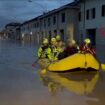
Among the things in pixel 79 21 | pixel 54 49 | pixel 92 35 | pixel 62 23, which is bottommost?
pixel 92 35

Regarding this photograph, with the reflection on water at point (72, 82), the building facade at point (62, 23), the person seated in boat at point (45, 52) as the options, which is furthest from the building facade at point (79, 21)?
the reflection on water at point (72, 82)

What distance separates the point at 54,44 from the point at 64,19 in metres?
43.0

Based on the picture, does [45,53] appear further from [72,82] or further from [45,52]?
[72,82]

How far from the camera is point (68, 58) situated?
53.1 feet

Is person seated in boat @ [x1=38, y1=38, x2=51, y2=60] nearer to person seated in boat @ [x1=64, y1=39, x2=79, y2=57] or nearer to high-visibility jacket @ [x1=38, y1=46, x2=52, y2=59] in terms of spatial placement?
high-visibility jacket @ [x1=38, y1=46, x2=52, y2=59]

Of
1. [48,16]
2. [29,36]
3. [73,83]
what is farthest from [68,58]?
[29,36]

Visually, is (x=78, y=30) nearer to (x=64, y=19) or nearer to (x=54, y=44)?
(x=64, y=19)

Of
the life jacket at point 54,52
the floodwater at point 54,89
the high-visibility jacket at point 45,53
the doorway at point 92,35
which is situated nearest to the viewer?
the floodwater at point 54,89

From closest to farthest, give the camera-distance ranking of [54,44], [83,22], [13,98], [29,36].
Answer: [13,98] < [54,44] < [83,22] < [29,36]

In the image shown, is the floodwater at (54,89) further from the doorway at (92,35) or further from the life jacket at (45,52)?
the doorway at (92,35)

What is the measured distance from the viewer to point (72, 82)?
13867 millimetres

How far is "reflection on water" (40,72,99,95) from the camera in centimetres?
1206

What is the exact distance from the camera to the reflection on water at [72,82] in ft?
39.6

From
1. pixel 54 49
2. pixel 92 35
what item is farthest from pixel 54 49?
pixel 92 35
